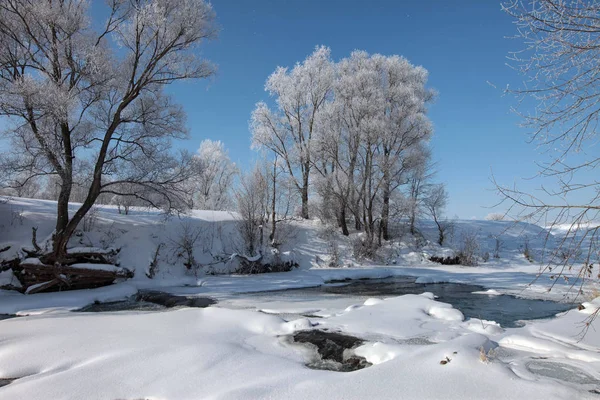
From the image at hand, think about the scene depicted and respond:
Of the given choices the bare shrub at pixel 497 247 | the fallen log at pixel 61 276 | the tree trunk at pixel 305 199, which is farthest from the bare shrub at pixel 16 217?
the bare shrub at pixel 497 247

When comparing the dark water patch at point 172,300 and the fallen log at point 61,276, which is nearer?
the dark water patch at point 172,300

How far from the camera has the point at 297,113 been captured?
25.2 m

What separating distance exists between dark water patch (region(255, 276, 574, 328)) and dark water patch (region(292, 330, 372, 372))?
369 centimetres

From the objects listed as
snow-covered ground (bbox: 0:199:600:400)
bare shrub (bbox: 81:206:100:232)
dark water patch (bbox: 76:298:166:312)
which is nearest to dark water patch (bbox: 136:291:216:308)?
dark water patch (bbox: 76:298:166:312)

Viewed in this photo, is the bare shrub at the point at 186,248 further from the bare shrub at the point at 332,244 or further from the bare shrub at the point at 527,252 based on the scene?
the bare shrub at the point at 527,252

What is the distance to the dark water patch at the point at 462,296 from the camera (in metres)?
8.41

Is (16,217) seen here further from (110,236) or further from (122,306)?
(122,306)

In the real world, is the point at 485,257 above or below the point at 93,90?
below

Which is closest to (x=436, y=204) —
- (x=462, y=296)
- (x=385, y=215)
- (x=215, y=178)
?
(x=385, y=215)

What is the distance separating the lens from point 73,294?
1110cm

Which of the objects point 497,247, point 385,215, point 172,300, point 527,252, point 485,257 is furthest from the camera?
point 385,215

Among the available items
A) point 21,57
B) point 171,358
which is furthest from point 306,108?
point 171,358

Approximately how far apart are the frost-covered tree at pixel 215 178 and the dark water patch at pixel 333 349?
114ft

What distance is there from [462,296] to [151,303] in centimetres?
892
